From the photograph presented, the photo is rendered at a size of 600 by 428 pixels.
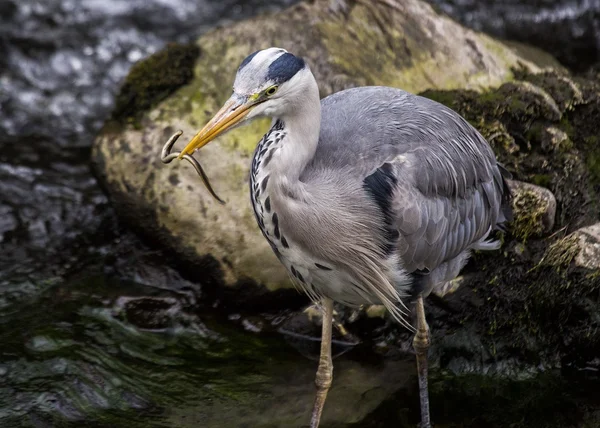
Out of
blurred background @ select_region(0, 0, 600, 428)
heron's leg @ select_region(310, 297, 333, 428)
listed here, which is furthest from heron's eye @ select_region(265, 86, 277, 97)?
blurred background @ select_region(0, 0, 600, 428)

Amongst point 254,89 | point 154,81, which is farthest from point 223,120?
point 154,81

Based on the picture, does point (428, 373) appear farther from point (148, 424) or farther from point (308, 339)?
point (148, 424)

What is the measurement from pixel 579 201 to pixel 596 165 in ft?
1.25

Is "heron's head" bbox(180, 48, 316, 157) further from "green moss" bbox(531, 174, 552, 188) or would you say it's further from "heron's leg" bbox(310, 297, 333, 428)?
"green moss" bbox(531, 174, 552, 188)

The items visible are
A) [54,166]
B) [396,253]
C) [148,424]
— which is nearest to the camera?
[396,253]

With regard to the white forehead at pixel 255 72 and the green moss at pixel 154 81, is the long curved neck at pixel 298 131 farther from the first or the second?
the green moss at pixel 154 81

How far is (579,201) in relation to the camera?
504 centimetres

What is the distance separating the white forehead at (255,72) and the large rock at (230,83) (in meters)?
1.81

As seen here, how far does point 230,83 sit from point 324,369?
2229 millimetres

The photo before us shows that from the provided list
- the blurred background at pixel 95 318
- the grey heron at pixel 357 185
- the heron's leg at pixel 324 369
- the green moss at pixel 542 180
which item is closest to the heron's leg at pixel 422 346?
the grey heron at pixel 357 185

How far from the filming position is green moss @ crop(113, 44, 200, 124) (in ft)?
18.7

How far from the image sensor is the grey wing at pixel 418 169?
397 centimetres

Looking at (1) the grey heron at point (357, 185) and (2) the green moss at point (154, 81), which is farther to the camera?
(2) the green moss at point (154, 81)

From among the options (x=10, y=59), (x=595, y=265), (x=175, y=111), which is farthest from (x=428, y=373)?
(x=10, y=59)
